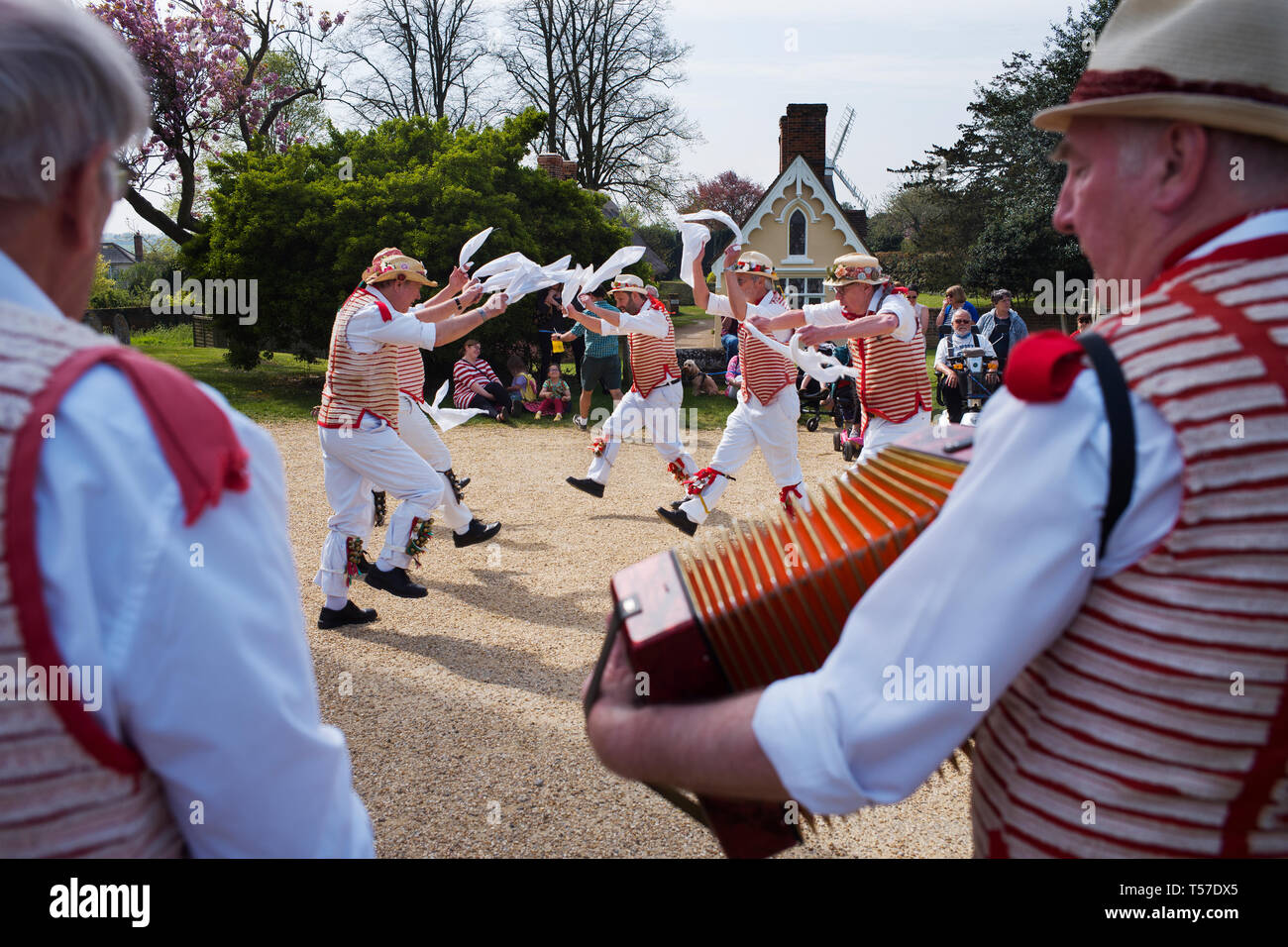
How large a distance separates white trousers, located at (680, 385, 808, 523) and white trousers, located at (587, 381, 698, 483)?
1029mm

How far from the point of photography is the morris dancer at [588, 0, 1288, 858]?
3.31ft

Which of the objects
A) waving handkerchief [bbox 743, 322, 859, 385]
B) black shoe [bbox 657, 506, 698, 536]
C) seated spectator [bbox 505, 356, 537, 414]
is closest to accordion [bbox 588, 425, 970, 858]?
waving handkerchief [bbox 743, 322, 859, 385]

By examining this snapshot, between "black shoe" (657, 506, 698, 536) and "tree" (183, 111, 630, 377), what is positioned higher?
"tree" (183, 111, 630, 377)

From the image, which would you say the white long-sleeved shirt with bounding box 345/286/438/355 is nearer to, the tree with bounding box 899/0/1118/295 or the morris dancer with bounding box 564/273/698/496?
the morris dancer with bounding box 564/273/698/496

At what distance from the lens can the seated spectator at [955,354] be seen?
11617 millimetres

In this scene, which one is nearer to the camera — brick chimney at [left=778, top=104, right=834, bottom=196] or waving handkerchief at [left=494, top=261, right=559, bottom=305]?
waving handkerchief at [left=494, top=261, right=559, bottom=305]

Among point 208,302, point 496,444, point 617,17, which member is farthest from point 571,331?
point 617,17

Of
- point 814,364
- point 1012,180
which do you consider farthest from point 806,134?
point 814,364

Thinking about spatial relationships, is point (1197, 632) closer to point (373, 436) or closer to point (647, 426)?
point (373, 436)

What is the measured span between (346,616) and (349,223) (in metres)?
11.8

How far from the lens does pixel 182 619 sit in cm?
97

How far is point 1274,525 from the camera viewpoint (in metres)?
1.00

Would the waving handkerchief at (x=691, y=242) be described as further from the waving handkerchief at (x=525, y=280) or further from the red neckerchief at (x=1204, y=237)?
the red neckerchief at (x=1204, y=237)
